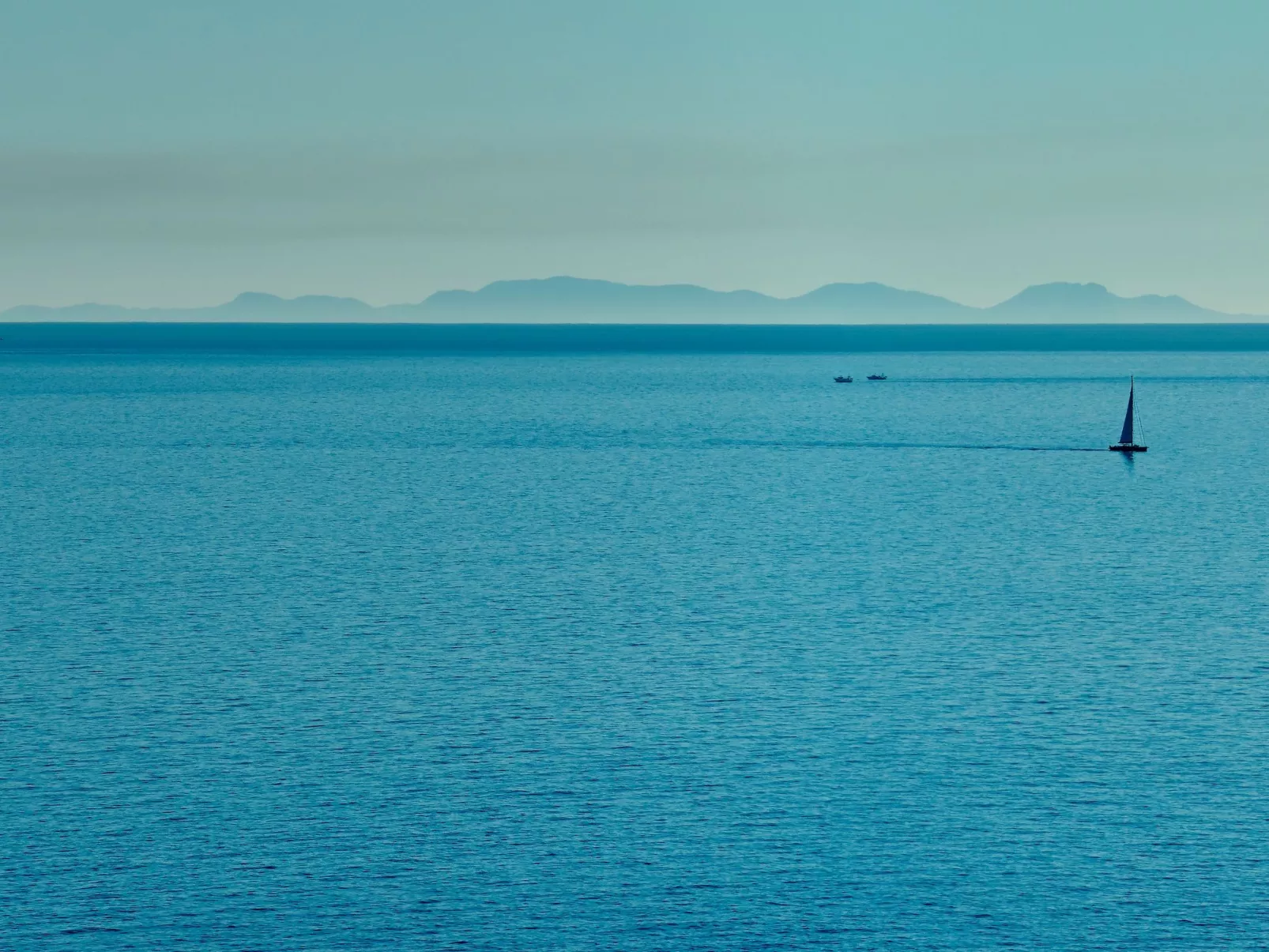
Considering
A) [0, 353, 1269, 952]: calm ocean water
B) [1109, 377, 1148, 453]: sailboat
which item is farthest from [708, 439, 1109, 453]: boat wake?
[0, 353, 1269, 952]: calm ocean water

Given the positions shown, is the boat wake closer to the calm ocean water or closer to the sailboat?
the sailboat

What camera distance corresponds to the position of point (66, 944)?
35031 millimetres

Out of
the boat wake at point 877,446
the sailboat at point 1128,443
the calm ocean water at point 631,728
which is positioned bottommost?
the calm ocean water at point 631,728

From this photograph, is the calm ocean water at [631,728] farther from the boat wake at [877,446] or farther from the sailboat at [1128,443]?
the boat wake at [877,446]

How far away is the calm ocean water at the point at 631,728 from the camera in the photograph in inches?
1464

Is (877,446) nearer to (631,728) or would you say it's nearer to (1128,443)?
(1128,443)

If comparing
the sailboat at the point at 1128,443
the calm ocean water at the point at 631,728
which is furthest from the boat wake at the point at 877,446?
the calm ocean water at the point at 631,728

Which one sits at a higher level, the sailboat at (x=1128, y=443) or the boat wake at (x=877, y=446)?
the sailboat at (x=1128, y=443)

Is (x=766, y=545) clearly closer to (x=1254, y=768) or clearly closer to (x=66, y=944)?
(x=1254, y=768)

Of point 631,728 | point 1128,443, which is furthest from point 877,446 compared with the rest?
point 631,728

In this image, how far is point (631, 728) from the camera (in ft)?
164

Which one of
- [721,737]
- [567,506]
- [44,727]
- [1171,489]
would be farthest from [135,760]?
[1171,489]

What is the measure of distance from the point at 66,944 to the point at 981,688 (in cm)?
3112

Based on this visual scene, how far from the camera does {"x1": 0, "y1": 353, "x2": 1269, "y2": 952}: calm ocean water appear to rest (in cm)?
3719
